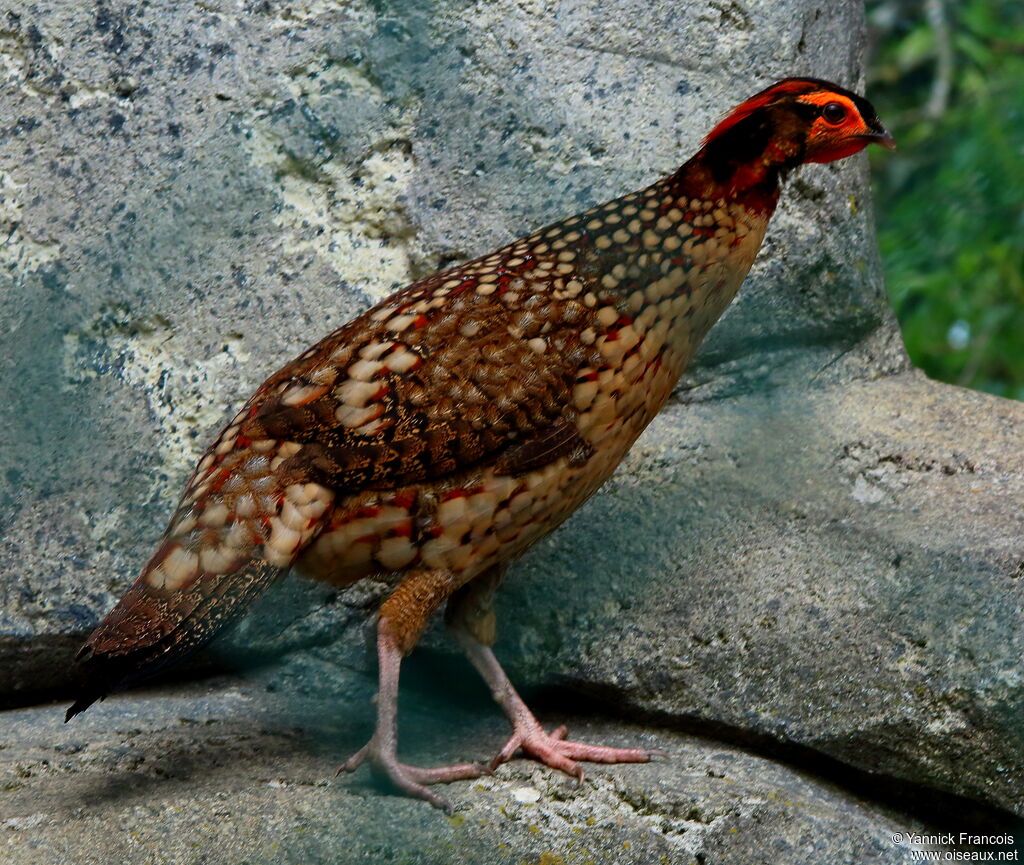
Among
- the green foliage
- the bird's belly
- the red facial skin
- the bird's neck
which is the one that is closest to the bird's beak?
the red facial skin

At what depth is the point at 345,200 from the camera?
3213mm

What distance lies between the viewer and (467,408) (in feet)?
7.91

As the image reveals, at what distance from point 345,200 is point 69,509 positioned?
107 centimetres

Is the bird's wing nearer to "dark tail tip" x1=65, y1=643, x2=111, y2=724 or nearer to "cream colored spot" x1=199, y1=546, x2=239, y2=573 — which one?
"cream colored spot" x1=199, y1=546, x2=239, y2=573

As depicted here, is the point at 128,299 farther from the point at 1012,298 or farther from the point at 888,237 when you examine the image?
the point at 1012,298

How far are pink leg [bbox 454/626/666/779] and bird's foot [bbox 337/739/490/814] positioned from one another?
100 millimetres

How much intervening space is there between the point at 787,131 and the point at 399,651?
140 centimetres

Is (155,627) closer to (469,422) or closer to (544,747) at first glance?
(469,422)

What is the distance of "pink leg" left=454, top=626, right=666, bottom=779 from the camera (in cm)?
253

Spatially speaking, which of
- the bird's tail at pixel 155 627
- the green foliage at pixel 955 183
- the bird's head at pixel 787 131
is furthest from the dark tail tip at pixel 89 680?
the green foliage at pixel 955 183

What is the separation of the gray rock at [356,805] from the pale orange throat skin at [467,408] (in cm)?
43

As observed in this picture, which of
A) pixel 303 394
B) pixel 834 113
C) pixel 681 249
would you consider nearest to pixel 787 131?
pixel 834 113

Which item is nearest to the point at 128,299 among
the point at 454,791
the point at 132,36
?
the point at 132,36

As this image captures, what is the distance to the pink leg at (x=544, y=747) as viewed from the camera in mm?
2533
